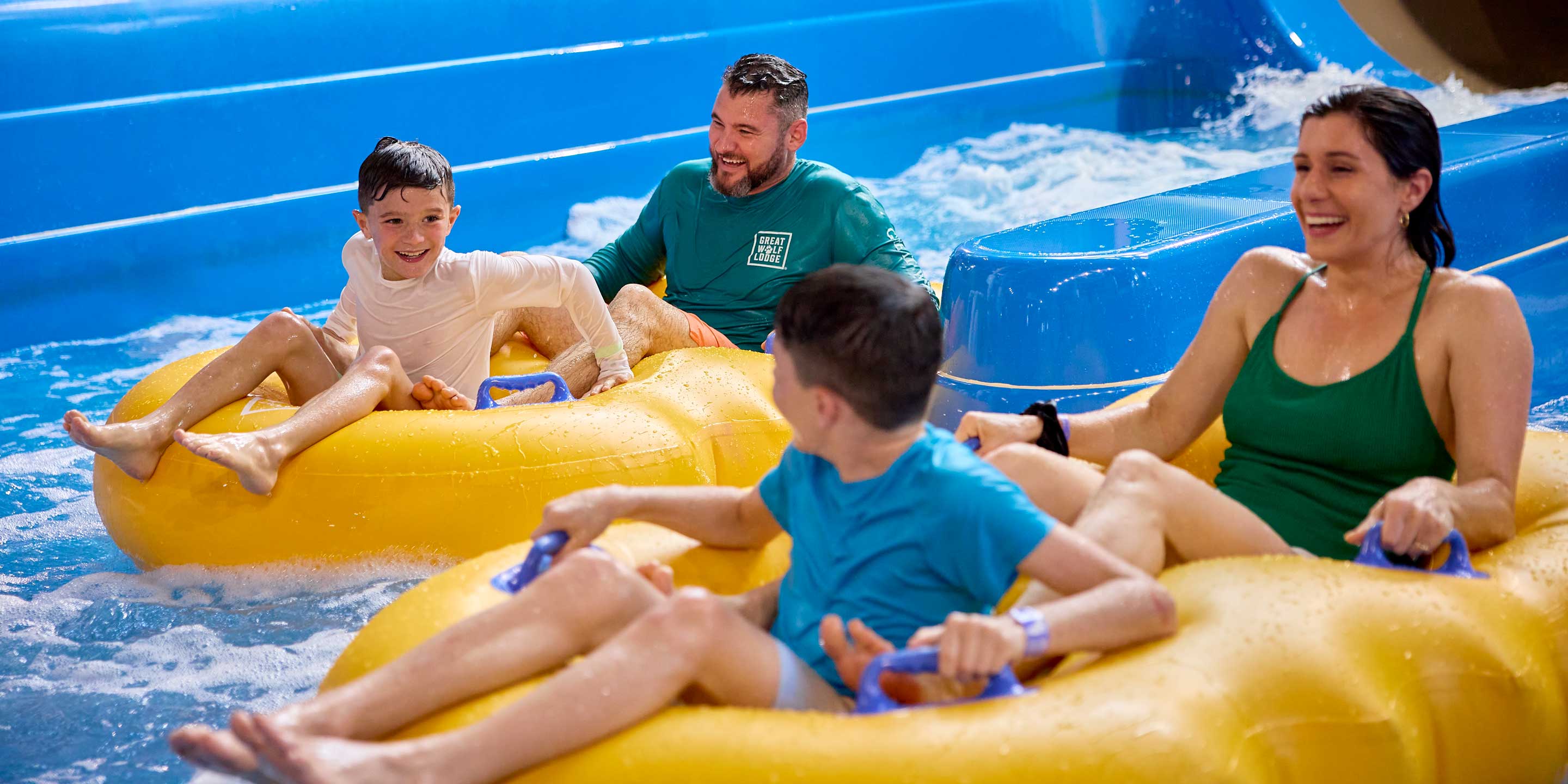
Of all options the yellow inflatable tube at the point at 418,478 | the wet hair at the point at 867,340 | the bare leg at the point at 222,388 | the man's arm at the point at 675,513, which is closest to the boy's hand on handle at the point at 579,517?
the man's arm at the point at 675,513

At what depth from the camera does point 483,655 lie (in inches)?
56.4

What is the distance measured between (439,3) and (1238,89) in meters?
3.88

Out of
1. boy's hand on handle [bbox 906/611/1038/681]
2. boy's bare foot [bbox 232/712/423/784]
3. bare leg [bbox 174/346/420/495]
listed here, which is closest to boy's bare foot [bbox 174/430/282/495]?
bare leg [bbox 174/346/420/495]

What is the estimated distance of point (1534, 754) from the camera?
159cm

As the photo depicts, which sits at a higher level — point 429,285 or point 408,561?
point 429,285

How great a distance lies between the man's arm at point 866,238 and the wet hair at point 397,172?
0.84m

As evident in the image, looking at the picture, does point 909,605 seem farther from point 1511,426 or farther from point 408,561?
point 408,561

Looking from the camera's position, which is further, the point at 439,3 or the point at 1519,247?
the point at 439,3

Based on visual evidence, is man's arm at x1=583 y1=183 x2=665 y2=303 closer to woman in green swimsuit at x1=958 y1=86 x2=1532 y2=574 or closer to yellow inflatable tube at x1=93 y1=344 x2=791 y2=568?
yellow inflatable tube at x1=93 y1=344 x2=791 y2=568

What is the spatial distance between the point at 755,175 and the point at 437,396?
2.81 feet

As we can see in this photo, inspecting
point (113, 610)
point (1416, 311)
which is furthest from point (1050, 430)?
point (113, 610)

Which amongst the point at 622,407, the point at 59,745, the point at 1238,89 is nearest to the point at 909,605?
the point at 622,407

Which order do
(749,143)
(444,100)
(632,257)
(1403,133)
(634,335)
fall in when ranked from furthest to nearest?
(444,100) < (632,257) < (749,143) < (634,335) < (1403,133)

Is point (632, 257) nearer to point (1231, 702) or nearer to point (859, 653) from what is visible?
point (859, 653)
